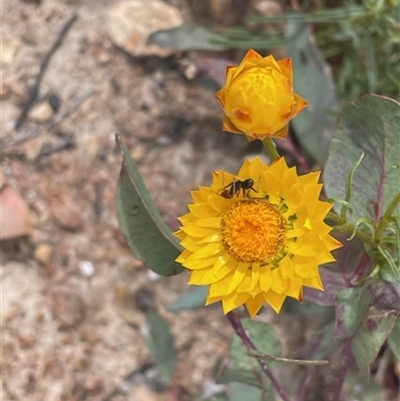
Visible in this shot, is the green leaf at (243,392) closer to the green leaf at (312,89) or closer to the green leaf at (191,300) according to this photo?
the green leaf at (191,300)

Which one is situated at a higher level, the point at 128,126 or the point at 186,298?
the point at 128,126

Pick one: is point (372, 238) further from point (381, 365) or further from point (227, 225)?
point (381, 365)

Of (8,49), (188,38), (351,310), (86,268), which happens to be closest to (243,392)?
(351,310)

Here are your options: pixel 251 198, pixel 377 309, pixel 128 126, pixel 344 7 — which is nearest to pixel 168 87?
pixel 128 126

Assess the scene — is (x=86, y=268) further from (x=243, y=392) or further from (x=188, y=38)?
(x=188, y=38)

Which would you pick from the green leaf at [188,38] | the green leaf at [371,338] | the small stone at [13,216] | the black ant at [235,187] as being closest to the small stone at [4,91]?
the small stone at [13,216]

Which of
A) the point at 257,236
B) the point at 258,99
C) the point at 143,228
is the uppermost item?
the point at 258,99

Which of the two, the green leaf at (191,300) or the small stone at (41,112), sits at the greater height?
the small stone at (41,112)
